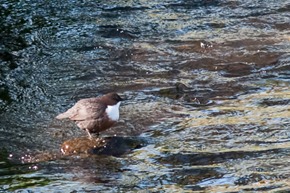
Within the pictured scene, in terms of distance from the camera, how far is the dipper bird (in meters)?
8.09

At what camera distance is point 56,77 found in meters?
11.7

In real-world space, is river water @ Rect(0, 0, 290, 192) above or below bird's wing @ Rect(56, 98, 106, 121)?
below

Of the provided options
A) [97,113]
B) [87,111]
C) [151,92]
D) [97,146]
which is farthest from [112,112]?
[151,92]

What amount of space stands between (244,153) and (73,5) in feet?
29.4

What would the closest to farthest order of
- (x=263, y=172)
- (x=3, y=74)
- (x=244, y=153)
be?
(x=263, y=172)
(x=244, y=153)
(x=3, y=74)

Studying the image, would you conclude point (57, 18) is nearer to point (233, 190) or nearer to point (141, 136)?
point (141, 136)

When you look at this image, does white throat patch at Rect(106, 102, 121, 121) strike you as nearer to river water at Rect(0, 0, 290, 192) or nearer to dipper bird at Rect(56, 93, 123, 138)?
dipper bird at Rect(56, 93, 123, 138)

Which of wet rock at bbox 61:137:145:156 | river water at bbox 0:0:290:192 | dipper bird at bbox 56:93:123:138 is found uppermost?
dipper bird at bbox 56:93:123:138

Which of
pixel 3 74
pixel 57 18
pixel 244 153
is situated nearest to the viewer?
pixel 244 153

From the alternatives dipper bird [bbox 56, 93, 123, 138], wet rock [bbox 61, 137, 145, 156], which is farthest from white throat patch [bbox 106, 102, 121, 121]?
wet rock [bbox 61, 137, 145, 156]

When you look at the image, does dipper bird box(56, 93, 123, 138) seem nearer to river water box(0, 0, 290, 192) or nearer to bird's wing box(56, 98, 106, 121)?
bird's wing box(56, 98, 106, 121)

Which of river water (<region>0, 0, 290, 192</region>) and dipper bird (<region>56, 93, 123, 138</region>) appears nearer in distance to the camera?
river water (<region>0, 0, 290, 192</region>)

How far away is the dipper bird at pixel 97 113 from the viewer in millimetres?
8094

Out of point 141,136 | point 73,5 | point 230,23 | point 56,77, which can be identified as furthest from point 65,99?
point 73,5
